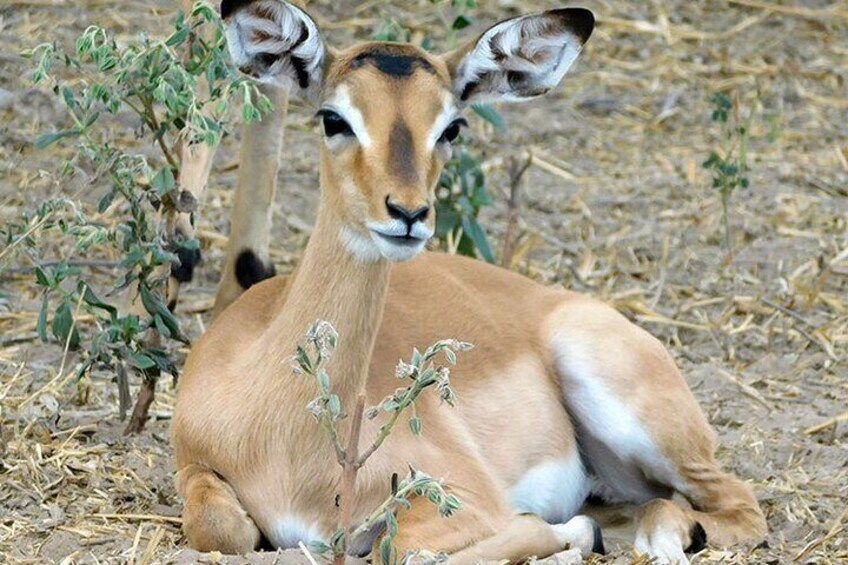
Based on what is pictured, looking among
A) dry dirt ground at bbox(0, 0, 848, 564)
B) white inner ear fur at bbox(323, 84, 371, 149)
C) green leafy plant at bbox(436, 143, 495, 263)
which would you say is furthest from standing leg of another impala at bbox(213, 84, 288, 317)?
white inner ear fur at bbox(323, 84, 371, 149)

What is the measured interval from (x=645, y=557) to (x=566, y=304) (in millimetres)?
1553

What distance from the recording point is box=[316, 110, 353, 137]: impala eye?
5277 mm

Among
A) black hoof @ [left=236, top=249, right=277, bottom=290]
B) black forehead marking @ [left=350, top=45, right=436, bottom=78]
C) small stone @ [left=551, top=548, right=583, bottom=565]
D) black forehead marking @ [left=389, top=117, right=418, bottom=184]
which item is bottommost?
black hoof @ [left=236, top=249, right=277, bottom=290]

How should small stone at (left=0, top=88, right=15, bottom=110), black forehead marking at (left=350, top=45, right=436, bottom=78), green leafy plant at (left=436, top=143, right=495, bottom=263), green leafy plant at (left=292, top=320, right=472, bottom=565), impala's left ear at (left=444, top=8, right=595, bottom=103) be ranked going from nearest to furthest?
green leafy plant at (left=292, top=320, right=472, bottom=565) → black forehead marking at (left=350, top=45, right=436, bottom=78) → impala's left ear at (left=444, top=8, right=595, bottom=103) → green leafy plant at (left=436, top=143, right=495, bottom=263) → small stone at (left=0, top=88, right=15, bottom=110)

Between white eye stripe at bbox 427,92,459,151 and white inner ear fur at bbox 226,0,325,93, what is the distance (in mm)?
442

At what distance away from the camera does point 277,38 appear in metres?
5.44

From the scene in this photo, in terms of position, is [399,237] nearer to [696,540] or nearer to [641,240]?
[696,540]

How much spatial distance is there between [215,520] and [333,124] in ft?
4.20

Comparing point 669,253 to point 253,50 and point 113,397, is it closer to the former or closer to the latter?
point 113,397

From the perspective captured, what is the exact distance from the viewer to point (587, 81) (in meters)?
12.0

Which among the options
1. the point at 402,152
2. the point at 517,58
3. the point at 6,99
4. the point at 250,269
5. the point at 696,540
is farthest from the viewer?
the point at 6,99

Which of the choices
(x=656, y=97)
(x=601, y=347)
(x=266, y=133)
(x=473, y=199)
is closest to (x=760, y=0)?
(x=656, y=97)

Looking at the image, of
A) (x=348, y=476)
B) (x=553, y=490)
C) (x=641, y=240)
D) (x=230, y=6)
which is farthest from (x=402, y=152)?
(x=641, y=240)

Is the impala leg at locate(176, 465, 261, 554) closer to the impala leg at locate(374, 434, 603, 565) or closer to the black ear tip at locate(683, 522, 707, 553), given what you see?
the impala leg at locate(374, 434, 603, 565)
